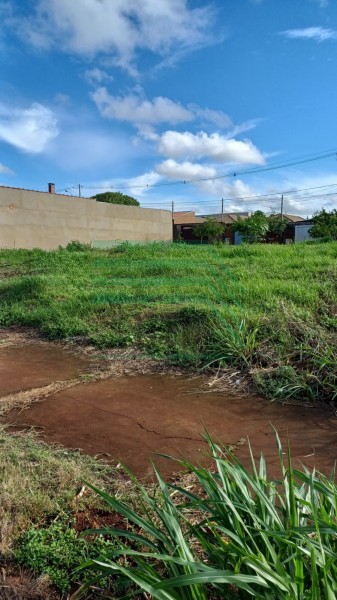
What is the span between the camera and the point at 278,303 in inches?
160

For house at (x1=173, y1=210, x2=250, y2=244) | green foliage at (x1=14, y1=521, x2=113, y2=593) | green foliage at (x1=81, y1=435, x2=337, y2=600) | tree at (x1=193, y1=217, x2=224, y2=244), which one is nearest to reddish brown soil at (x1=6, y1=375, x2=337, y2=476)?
green foliage at (x1=14, y1=521, x2=113, y2=593)

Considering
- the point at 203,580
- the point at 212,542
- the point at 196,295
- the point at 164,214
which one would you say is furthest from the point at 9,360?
the point at 164,214

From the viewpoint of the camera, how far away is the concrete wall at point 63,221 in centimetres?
1725

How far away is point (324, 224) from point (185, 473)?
23578 millimetres

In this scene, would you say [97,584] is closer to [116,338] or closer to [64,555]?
[64,555]

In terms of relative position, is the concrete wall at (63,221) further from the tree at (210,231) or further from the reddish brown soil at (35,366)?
the reddish brown soil at (35,366)

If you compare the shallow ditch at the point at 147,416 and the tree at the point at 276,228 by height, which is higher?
the tree at the point at 276,228

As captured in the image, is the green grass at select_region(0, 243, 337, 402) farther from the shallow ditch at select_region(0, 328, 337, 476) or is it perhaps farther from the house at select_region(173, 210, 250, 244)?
the house at select_region(173, 210, 250, 244)

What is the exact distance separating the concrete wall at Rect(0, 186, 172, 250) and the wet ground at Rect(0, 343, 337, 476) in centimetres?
1523

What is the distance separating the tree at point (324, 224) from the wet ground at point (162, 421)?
17.5 m

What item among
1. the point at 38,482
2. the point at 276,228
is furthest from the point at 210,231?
the point at 38,482

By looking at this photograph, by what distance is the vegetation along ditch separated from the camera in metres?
1.07

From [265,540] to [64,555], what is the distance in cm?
69

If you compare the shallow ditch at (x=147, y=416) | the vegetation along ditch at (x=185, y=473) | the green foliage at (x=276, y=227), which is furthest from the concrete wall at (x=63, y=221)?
the shallow ditch at (x=147, y=416)
